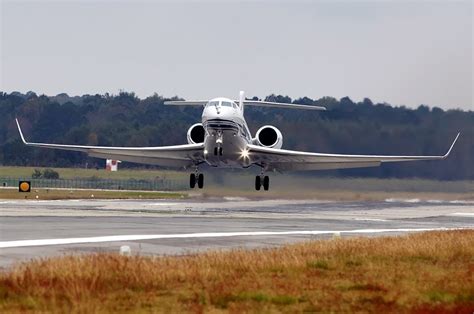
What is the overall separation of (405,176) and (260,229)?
24090 millimetres

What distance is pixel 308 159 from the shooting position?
47812mm

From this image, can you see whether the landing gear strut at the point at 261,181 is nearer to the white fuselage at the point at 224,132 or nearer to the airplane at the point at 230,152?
the airplane at the point at 230,152

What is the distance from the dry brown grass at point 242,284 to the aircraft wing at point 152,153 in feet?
94.2

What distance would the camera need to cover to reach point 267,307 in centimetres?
1177

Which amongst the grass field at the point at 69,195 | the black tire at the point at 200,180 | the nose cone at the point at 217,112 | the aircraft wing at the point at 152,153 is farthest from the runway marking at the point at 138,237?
the grass field at the point at 69,195

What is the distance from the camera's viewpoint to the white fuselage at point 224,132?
40.8m

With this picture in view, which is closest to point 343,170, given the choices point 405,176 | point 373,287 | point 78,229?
point 405,176

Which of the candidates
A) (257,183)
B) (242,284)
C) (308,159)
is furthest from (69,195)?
(242,284)

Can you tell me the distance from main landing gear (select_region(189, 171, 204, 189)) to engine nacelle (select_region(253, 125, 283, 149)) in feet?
12.0

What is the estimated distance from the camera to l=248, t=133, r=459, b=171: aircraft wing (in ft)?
148

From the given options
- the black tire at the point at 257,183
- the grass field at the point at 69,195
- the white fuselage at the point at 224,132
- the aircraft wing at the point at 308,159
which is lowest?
the grass field at the point at 69,195

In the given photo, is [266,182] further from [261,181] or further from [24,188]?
[24,188]

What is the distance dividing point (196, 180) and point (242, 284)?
115ft

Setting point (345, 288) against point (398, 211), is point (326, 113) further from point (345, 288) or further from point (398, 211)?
point (345, 288)
